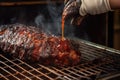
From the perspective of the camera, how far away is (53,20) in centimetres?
405

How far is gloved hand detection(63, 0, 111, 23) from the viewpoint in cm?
243

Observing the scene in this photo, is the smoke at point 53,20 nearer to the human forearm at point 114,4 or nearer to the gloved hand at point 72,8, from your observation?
the gloved hand at point 72,8

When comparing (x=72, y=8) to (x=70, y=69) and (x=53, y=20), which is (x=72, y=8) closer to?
(x=70, y=69)

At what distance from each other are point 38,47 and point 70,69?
381 mm

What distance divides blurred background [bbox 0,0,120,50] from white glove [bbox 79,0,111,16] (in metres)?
1.32

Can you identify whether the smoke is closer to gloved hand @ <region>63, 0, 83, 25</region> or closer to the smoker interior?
the smoker interior

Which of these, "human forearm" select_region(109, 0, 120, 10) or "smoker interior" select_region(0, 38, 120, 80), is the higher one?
"human forearm" select_region(109, 0, 120, 10)

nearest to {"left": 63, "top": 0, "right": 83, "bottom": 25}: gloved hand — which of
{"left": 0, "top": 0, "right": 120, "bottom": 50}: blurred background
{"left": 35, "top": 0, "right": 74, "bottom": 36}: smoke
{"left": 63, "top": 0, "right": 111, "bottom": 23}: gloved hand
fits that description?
{"left": 63, "top": 0, "right": 111, "bottom": 23}: gloved hand

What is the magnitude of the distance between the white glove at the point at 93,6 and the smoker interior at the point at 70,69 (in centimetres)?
36

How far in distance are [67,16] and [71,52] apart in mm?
338

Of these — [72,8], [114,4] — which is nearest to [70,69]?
[72,8]

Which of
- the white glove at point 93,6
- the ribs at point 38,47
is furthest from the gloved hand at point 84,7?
the ribs at point 38,47

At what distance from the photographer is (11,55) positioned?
2.77 m

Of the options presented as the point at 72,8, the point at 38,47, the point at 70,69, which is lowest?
the point at 70,69
